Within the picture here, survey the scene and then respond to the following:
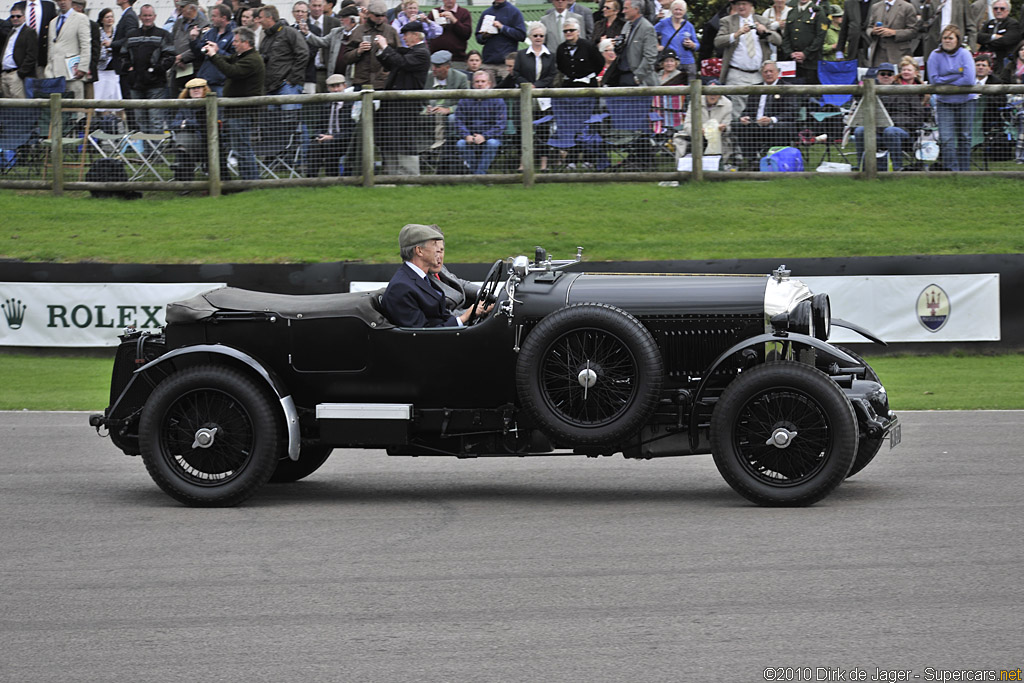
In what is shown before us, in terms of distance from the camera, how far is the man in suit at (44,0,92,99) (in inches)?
690

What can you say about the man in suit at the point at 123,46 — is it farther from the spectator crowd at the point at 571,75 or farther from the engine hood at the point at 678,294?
the engine hood at the point at 678,294

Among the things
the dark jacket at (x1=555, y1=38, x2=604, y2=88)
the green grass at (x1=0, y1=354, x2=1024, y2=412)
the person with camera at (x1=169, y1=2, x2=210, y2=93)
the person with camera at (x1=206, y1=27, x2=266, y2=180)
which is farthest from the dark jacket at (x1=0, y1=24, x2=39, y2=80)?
the dark jacket at (x1=555, y1=38, x2=604, y2=88)

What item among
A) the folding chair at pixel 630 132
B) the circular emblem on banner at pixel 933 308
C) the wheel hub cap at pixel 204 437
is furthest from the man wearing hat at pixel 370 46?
the wheel hub cap at pixel 204 437

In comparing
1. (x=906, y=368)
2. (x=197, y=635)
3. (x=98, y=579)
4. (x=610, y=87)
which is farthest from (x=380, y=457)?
(x=610, y=87)

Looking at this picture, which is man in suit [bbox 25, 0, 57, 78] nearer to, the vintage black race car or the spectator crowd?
the spectator crowd

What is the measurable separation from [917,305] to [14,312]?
9.13 meters

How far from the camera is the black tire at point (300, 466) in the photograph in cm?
802

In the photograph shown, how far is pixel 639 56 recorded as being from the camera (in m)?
15.8

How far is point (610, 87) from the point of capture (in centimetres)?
1534

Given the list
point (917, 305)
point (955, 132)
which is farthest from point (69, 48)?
point (917, 305)

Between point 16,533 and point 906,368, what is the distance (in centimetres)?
853

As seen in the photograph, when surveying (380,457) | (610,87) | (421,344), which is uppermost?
(610,87)

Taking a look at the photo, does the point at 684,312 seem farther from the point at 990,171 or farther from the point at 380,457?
the point at 990,171

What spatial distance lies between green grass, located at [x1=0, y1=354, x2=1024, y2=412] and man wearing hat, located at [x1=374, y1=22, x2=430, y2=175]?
441 cm
